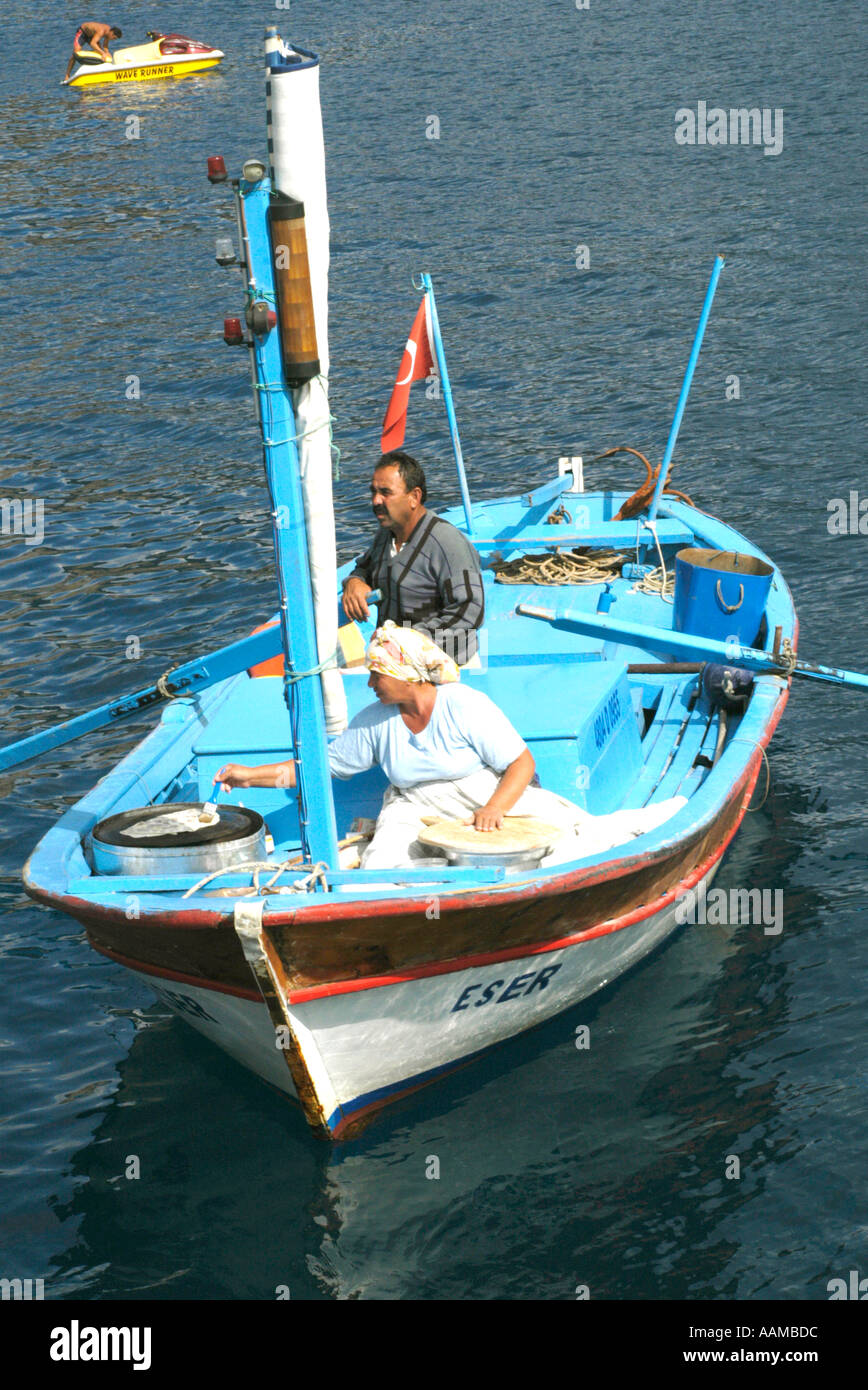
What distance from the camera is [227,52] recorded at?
4103 centimetres

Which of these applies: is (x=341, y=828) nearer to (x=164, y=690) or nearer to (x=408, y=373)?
(x=164, y=690)

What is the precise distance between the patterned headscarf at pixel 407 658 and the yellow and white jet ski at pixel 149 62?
3546cm

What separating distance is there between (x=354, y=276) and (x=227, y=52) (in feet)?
68.2

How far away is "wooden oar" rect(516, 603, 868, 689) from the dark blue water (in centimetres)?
144

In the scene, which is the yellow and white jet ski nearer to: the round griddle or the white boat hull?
the round griddle

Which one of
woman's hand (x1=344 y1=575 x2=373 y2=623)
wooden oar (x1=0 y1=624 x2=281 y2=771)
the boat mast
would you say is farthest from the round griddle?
woman's hand (x1=344 y1=575 x2=373 y2=623)

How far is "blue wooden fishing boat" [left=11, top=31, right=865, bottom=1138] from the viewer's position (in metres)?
6.26

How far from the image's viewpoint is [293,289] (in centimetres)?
591

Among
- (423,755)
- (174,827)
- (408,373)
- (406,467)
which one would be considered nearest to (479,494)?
(408,373)

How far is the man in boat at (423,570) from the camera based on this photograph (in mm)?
8041

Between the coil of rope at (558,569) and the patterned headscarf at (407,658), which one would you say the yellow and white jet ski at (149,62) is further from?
the patterned headscarf at (407,658)

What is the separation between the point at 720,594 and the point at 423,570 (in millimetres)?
2515

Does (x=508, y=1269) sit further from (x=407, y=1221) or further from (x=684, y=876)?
(x=684, y=876)

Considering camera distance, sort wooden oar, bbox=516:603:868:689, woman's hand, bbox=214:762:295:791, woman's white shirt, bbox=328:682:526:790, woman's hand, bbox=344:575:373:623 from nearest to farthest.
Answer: woman's white shirt, bbox=328:682:526:790
woman's hand, bbox=214:762:295:791
woman's hand, bbox=344:575:373:623
wooden oar, bbox=516:603:868:689
